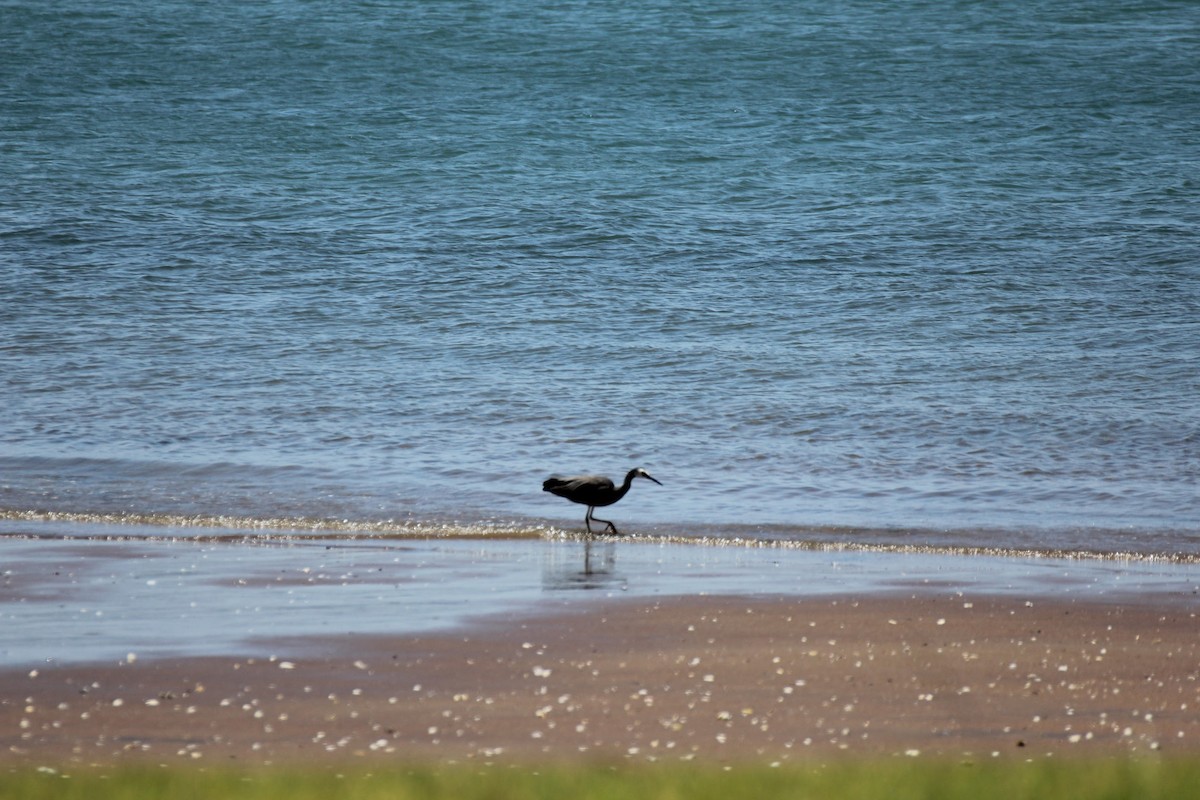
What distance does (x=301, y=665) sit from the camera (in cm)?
808

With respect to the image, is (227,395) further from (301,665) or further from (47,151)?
(47,151)

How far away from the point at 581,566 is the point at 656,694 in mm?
3757

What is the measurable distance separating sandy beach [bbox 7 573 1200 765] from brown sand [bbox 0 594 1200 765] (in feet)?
0.05

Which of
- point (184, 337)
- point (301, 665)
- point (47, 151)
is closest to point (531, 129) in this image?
point (47, 151)

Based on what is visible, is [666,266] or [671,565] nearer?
[671,565]

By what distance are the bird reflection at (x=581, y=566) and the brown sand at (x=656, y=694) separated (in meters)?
1.12

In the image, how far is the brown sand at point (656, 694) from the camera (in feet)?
22.1

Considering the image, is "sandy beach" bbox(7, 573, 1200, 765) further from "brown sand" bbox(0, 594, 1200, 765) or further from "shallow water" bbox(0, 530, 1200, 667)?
"shallow water" bbox(0, 530, 1200, 667)

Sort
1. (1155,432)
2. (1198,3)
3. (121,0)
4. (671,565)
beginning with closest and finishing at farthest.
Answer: (671,565), (1155,432), (1198,3), (121,0)

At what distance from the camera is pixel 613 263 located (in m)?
28.4

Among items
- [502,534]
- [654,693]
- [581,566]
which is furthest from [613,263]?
[654,693]

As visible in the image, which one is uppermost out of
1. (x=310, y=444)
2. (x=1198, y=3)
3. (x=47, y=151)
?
(x=1198, y=3)

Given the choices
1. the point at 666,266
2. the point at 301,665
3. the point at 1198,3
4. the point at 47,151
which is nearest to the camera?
the point at 301,665

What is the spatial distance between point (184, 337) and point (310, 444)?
7172mm
